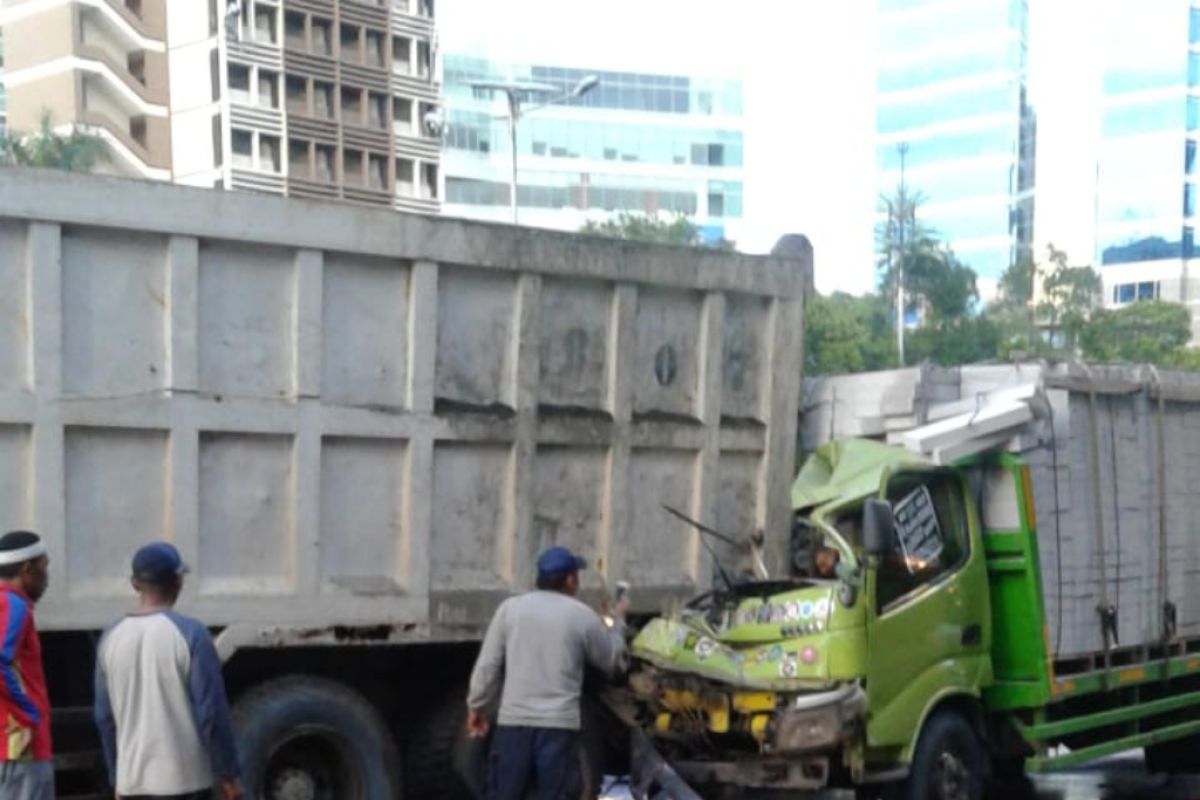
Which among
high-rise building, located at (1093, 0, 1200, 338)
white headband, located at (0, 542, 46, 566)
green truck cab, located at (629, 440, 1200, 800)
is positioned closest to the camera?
white headband, located at (0, 542, 46, 566)

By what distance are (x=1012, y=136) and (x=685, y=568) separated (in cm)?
10629

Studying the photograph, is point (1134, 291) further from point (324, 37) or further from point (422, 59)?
point (324, 37)

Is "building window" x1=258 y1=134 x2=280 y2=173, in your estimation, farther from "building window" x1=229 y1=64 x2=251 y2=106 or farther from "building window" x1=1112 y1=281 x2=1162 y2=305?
"building window" x1=1112 y1=281 x2=1162 y2=305

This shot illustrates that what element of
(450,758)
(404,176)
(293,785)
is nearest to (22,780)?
(293,785)

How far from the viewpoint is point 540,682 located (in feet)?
20.0

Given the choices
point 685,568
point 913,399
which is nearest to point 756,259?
point 913,399

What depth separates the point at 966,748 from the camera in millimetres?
7727

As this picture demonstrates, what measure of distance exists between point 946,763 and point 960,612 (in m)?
0.73

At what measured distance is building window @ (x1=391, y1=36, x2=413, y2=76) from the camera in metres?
65.5

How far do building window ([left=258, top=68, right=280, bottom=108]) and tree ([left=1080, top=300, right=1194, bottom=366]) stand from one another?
104 ft

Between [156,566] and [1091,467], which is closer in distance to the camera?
[156,566]

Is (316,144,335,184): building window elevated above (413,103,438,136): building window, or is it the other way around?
(413,103,438,136): building window

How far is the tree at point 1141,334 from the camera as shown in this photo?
199 feet

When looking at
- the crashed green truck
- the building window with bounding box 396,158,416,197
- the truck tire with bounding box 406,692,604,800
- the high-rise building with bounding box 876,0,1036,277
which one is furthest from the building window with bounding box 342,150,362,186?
the truck tire with bounding box 406,692,604,800
